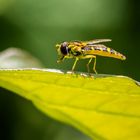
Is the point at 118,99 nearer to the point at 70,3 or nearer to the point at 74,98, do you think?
the point at 74,98

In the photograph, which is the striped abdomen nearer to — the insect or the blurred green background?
the insect

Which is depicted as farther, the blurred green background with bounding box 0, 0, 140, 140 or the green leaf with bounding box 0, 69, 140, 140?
the blurred green background with bounding box 0, 0, 140, 140

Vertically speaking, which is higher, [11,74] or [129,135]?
[11,74]

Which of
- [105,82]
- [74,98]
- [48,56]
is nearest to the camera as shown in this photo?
[105,82]

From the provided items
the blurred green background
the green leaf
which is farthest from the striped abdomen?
the blurred green background

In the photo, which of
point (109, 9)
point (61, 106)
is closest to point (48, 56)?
point (109, 9)

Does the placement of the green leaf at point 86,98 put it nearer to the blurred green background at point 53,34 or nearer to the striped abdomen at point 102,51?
the striped abdomen at point 102,51
